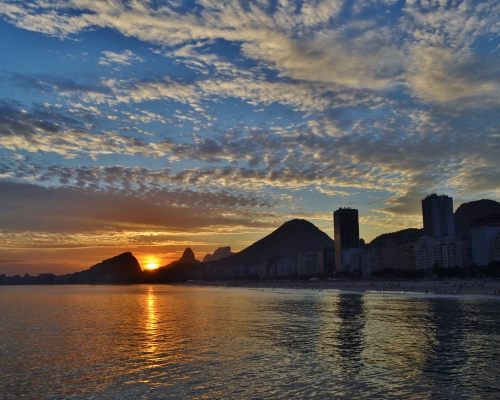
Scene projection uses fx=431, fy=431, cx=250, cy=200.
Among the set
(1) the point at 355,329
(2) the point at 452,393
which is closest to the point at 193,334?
(1) the point at 355,329

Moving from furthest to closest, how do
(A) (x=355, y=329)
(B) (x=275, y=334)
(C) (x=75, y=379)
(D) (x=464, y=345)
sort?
(A) (x=355, y=329)
(B) (x=275, y=334)
(D) (x=464, y=345)
(C) (x=75, y=379)

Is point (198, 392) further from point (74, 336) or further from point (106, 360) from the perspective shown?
point (74, 336)

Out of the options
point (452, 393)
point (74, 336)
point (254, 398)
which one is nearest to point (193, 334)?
point (74, 336)

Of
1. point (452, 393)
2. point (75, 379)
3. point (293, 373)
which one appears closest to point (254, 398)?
point (293, 373)

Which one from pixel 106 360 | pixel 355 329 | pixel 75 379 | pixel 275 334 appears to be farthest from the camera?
pixel 355 329

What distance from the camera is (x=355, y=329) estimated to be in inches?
2012

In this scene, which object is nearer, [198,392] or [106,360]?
[198,392]

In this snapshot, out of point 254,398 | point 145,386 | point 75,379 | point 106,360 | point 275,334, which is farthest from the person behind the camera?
point 275,334

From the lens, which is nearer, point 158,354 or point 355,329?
point 158,354

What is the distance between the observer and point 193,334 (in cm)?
5003

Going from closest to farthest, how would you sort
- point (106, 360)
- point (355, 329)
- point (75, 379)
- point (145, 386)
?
point (145, 386), point (75, 379), point (106, 360), point (355, 329)

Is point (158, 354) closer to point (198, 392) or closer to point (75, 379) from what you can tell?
point (75, 379)

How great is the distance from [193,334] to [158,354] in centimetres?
1248

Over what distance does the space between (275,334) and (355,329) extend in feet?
33.7
